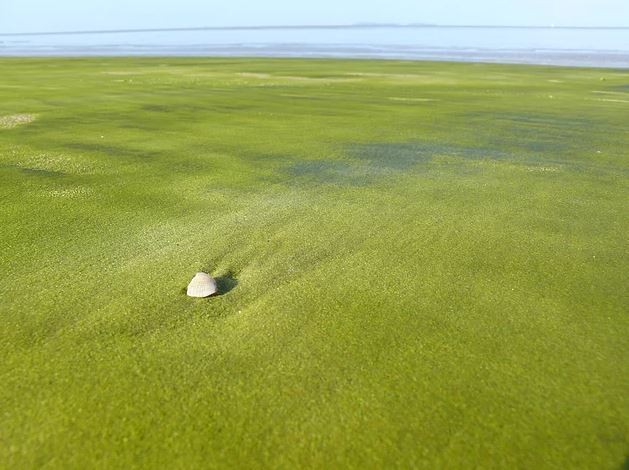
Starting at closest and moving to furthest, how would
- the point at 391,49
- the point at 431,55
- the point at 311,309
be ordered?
the point at 311,309
the point at 431,55
the point at 391,49

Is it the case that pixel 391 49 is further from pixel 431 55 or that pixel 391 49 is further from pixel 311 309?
pixel 311 309

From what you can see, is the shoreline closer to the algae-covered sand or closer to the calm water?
the calm water

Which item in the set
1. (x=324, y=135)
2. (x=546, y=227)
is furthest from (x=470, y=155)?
(x=546, y=227)

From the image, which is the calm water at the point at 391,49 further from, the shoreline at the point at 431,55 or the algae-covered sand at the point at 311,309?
the algae-covered sand at the point at 311,309

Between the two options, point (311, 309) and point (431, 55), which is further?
point (431, 55)

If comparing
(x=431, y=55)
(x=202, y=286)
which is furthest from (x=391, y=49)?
(x=202, y=286)

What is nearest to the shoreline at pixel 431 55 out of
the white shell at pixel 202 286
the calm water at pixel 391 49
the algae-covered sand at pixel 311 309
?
the calm water at pixel 391 49

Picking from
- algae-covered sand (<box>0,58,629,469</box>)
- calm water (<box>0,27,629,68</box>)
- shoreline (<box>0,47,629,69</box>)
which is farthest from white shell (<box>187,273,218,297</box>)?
calm water (<box>0,27,629,68</box>)
